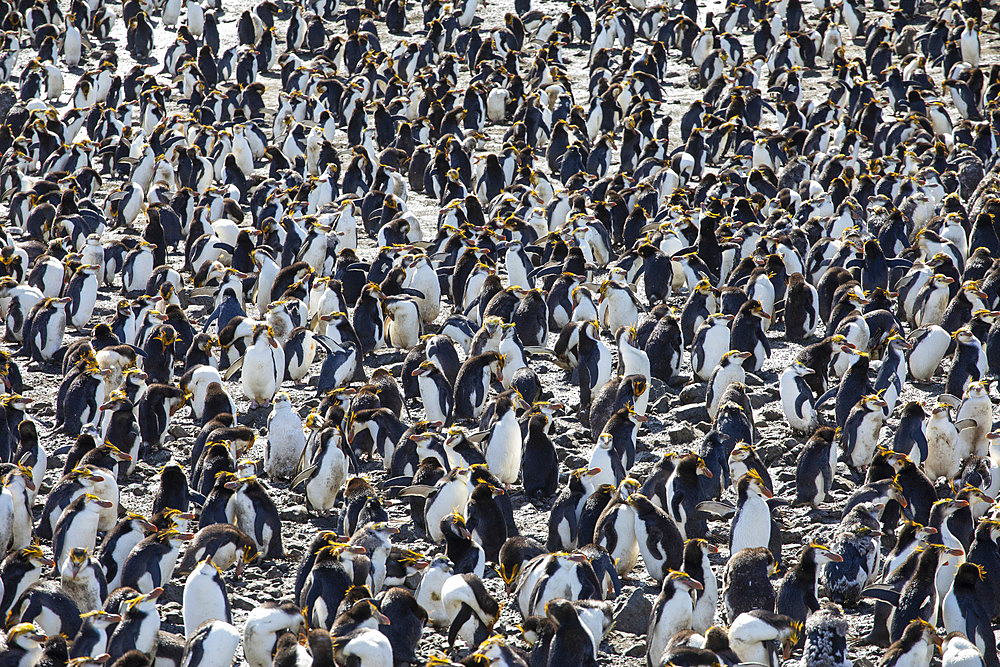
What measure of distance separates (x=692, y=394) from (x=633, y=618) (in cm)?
422

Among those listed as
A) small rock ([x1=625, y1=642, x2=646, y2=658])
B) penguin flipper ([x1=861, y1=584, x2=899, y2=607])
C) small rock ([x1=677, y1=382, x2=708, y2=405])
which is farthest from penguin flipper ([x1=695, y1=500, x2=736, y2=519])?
small rock ([x1=677, y1=382, x2=708, y2=405])

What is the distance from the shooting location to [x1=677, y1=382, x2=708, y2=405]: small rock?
39.5 feet

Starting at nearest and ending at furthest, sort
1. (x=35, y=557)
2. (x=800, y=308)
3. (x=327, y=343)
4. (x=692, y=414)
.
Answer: (x=35, y=557) → (x=692, y=414) → (x=327, y=343) → (x=800, y=308)

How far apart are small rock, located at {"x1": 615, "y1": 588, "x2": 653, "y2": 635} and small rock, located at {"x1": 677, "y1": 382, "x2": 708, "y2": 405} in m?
4.07

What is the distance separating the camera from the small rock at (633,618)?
26.9 feet

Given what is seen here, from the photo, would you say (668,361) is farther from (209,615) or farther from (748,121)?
(748,121)

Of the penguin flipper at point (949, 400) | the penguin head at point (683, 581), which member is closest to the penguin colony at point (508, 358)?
the penguin head at point (683, 581)

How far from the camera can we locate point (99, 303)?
15289mm

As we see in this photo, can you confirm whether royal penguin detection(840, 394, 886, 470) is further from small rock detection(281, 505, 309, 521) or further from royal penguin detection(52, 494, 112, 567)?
royal penguin detection(52, 494, 112, 567)

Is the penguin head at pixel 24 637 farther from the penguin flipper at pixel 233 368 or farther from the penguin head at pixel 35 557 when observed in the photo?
the penguin flipper at pixel 233 368

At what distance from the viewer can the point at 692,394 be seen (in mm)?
12062

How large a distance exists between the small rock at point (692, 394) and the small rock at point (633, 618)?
4.07 m

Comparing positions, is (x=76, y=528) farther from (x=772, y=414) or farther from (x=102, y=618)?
(x=772, y=414)

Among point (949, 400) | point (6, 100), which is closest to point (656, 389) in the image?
point (949, 400)
